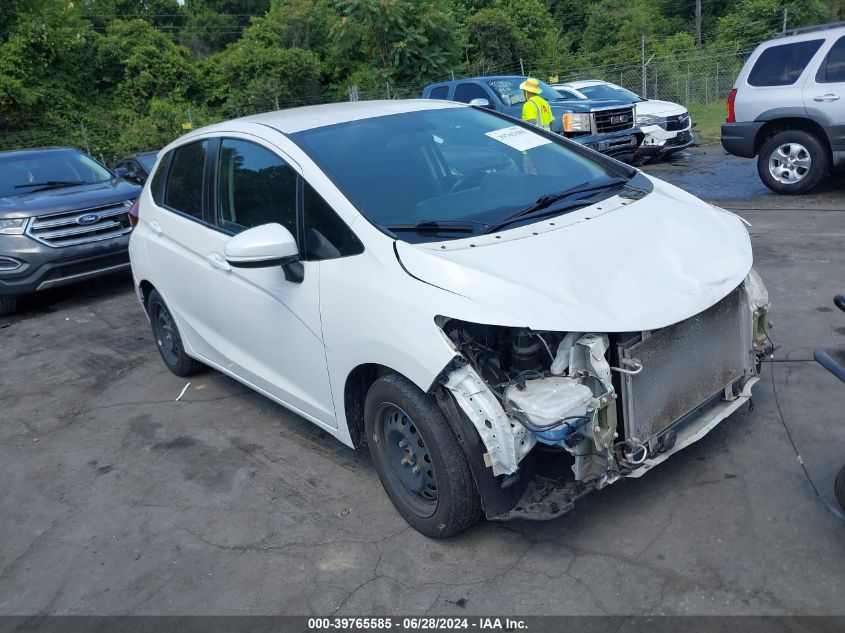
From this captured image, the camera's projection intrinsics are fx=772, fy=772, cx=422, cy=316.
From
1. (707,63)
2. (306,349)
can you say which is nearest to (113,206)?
(306,349)

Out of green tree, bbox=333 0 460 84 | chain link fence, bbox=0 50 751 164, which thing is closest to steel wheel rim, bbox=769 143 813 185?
chain link fence, bbox=0 50 751 164

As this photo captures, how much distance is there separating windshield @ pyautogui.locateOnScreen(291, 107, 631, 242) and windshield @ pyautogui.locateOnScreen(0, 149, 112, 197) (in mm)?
6242

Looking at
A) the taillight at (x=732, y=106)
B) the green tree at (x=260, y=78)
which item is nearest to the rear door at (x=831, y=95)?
the taillight at (x=732, y=106)

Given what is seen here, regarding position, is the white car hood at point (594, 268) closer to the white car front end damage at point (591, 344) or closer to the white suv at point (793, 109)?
the white car front end damage at point (591, 344)

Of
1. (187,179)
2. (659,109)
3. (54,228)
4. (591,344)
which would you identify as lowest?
(659,109)

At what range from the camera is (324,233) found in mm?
3674

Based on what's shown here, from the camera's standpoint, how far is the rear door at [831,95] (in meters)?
8.84

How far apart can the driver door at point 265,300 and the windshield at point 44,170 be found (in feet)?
17.9

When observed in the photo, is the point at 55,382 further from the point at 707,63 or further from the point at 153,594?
the point at 707,63

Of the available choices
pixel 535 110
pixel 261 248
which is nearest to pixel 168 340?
pixel 261 248

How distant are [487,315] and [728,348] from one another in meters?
1.28

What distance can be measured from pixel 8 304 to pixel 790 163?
9.19 metres

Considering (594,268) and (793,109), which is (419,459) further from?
(793,109)

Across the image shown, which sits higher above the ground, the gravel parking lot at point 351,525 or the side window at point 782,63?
the side window at point 782,63
